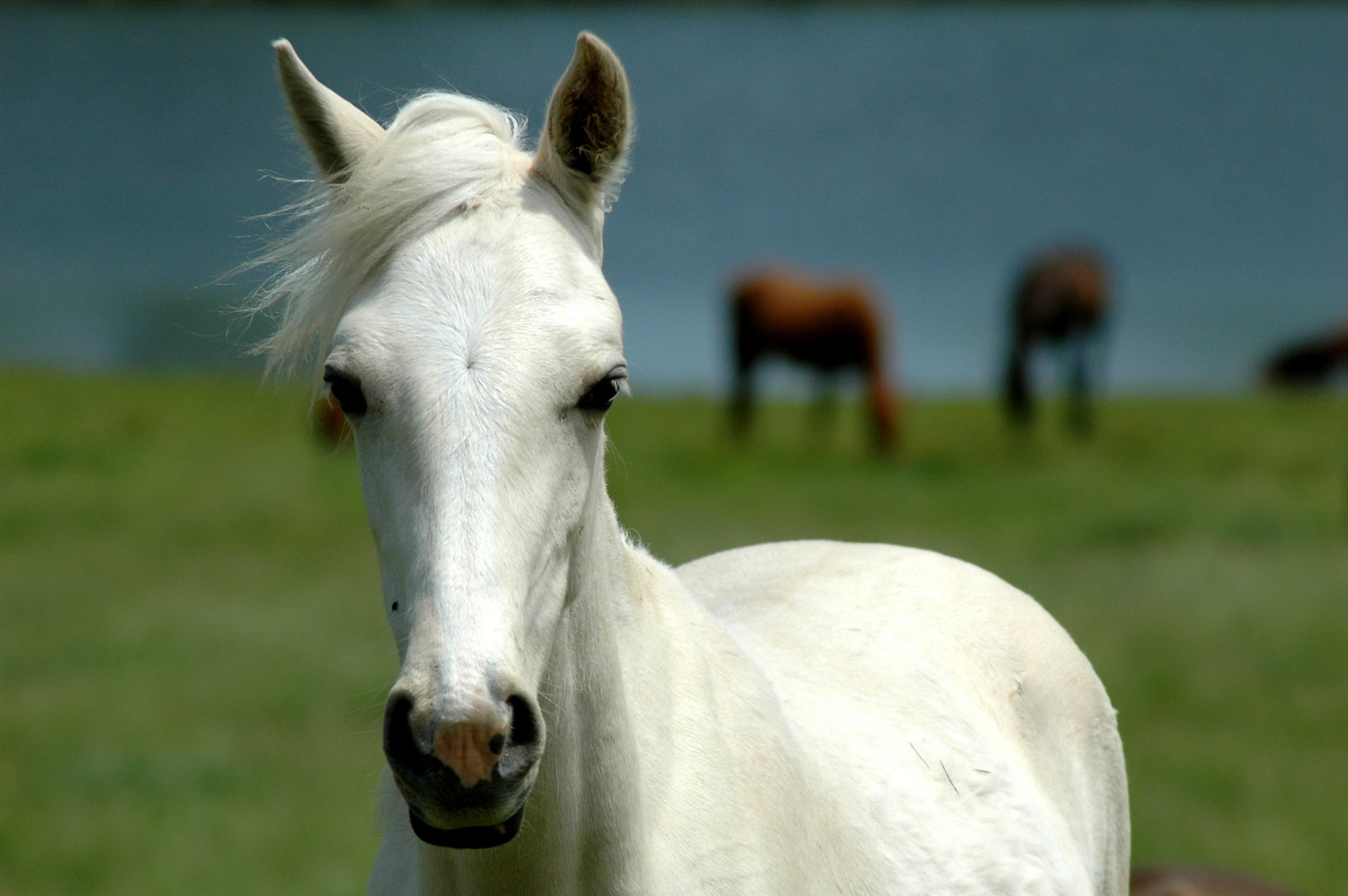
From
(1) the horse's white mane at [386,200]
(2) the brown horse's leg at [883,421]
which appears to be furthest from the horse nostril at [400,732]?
(2) the brown horse's leg at [883,421]

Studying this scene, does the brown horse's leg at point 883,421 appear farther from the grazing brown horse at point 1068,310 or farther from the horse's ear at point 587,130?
the horse's ear at point 587,130

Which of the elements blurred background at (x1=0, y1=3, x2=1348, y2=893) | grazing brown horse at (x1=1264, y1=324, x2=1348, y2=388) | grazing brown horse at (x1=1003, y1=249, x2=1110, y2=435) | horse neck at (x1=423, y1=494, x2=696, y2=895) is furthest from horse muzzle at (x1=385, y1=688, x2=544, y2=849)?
grazing brown horse at (x1=1264, y1=324, x2=1348, y2=388)

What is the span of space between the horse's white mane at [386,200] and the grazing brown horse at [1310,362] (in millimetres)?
20486

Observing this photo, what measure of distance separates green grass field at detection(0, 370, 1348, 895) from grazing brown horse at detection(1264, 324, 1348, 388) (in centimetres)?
138

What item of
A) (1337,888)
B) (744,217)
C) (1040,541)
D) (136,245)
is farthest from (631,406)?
(1337,888)

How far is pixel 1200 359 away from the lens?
1007 inches

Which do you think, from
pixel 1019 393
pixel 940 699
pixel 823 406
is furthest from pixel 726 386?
pixel 940 699

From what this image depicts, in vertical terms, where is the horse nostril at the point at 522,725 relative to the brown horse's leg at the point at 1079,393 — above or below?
above

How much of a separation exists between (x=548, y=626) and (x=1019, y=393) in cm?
1781

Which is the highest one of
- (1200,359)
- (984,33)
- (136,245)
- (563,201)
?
(984,33)

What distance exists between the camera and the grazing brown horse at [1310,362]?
19922mm

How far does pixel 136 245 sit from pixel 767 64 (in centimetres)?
1357

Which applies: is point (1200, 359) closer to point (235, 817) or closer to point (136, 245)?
point (136, 245)

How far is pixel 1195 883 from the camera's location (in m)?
4.05
